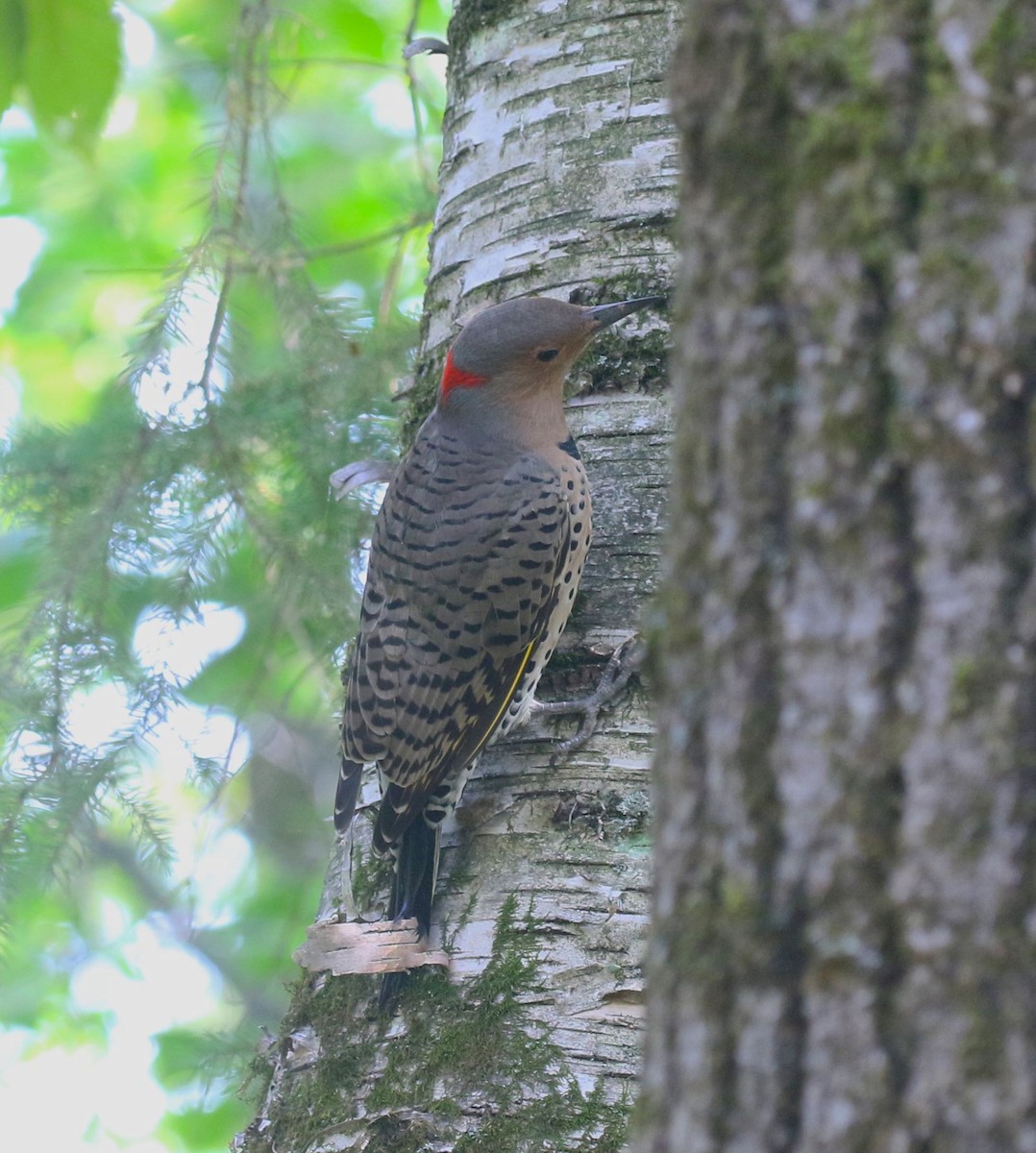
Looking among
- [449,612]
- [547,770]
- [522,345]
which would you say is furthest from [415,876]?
[522,345]

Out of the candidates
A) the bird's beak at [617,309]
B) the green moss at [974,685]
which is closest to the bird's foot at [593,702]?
the bird's beak at [617,309]

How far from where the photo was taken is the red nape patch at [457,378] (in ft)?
11.7

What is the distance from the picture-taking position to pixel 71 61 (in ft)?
9.34

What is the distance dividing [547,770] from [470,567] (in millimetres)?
671

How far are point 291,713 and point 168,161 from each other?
4479 millimetres

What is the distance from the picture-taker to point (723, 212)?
114 cm

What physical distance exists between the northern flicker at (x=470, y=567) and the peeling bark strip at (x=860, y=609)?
2.04 m

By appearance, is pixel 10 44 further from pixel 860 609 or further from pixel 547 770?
pixel 860 609

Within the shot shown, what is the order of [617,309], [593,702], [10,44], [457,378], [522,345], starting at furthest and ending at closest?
[457,378] < [522,345] < [617,309] < [593,702] < [10,44]

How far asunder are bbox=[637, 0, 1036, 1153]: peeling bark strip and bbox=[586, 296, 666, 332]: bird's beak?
211cm

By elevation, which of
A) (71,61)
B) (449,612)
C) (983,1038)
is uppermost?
(71,61)

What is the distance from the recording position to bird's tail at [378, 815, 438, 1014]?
9.56 feet

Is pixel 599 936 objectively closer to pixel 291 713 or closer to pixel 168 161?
pixel 291 713

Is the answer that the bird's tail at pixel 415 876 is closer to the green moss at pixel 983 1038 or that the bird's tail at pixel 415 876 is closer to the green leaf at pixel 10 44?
the green leaf at pixel 10 44
